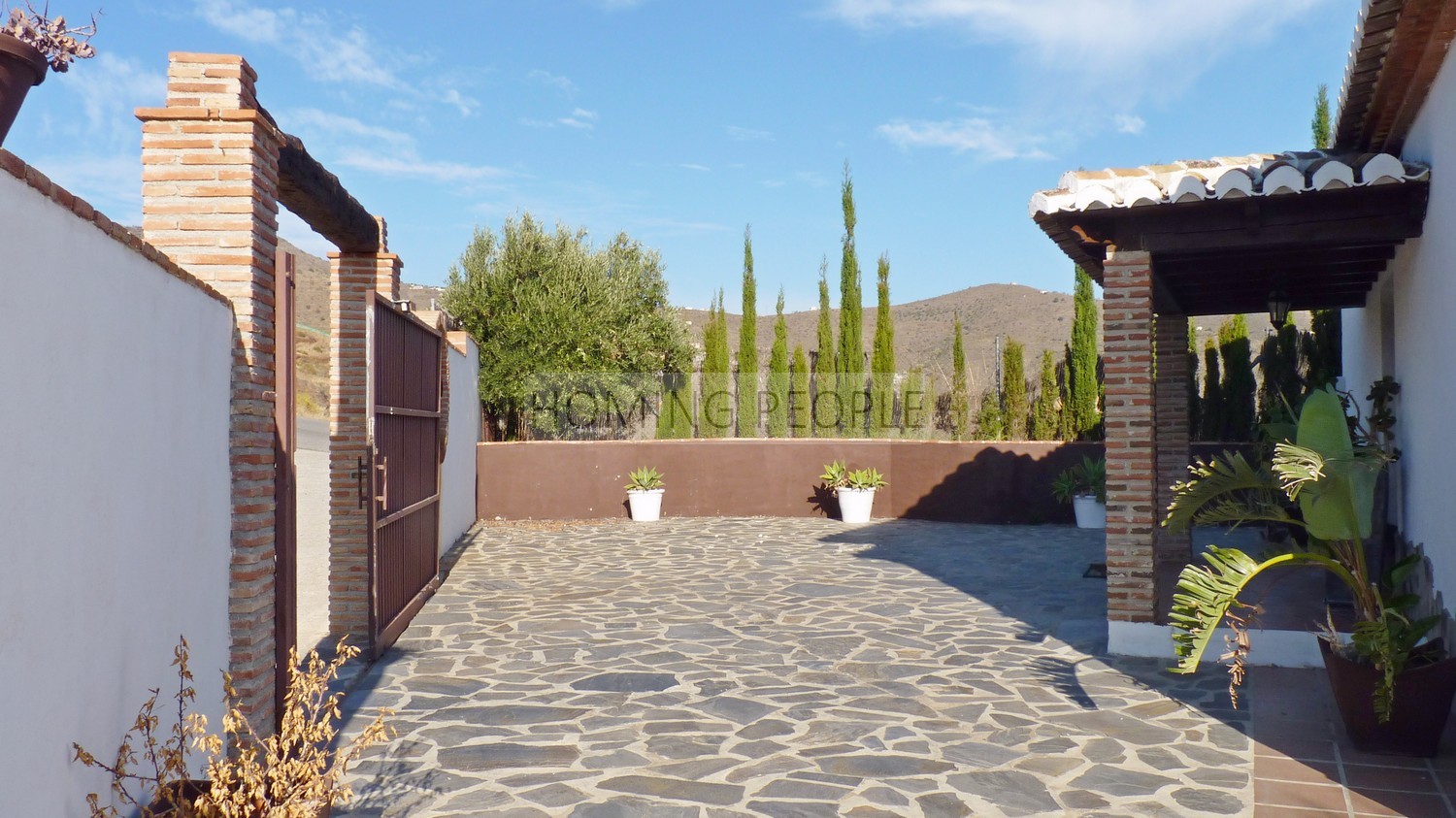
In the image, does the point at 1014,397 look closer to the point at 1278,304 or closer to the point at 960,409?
the point at 960,409

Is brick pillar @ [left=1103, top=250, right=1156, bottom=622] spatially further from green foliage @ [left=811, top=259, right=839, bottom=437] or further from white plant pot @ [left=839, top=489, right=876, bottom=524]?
green foliage @ [left=811, top=259, right=839, bottom=437]

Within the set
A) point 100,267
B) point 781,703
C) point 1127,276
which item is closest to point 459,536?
point 781,703

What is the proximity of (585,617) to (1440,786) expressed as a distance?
5922 millimetres

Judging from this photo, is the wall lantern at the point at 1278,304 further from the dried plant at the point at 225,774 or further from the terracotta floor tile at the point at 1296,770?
the dried plant at the point at 225,774

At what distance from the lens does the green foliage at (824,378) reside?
20016mm

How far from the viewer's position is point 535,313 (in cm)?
1667

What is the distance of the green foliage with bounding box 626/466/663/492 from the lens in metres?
16.1

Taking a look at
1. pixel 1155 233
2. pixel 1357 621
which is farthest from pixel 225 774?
pixel 1155 233

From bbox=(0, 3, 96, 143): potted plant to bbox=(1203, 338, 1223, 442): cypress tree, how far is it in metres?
15.5

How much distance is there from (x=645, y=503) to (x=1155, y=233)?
10.3 meters

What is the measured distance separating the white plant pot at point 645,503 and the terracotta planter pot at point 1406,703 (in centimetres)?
1168

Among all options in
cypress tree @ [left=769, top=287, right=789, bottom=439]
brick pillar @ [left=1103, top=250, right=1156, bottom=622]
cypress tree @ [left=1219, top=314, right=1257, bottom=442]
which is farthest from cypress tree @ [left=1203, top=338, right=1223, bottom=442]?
brick pillar @ [left=1103, top=250, right=1156, bottom=622]

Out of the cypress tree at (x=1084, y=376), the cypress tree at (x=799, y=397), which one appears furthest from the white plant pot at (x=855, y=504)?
the cypress tree at (x=799, y=397)

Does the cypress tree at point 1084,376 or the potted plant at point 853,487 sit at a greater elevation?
the cypress tree at point 1084,376
